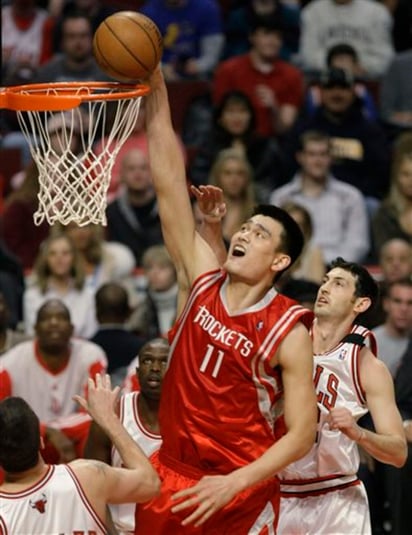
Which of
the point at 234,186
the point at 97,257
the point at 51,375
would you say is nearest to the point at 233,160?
the point at 234,186

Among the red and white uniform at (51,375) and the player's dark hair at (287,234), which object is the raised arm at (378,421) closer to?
the player's dark hair at (287,234)

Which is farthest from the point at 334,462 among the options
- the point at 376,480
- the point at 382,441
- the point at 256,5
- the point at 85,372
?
the point at 256,5

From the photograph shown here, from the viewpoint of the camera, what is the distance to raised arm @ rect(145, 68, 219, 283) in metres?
5.80

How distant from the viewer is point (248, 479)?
17.4 ft

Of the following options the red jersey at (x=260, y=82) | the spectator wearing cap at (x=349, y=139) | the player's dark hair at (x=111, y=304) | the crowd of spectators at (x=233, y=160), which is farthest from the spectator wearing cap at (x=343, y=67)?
the player's dark hair at (x=111, y=304)

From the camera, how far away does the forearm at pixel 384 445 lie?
5.60m

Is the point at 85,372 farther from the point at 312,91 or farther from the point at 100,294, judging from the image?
the point at 312,91

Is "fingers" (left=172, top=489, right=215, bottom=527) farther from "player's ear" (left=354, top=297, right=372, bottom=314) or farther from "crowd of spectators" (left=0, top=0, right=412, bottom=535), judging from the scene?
"crowd of spectators" (left=0, top=0, right=412, bottom=535)

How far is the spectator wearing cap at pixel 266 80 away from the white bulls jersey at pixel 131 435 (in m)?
5.41

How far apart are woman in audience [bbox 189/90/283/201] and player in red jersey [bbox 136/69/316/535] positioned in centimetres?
542

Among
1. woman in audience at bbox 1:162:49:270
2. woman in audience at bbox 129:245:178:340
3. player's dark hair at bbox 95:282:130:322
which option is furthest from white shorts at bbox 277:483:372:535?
woman in audience at bbox 1:162:49:270

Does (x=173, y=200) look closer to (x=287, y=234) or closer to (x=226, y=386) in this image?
(x=287, y=234)

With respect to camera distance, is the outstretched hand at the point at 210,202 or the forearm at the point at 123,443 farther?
the outstretched hand at the point at 210,202

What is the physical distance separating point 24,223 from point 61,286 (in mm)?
876
